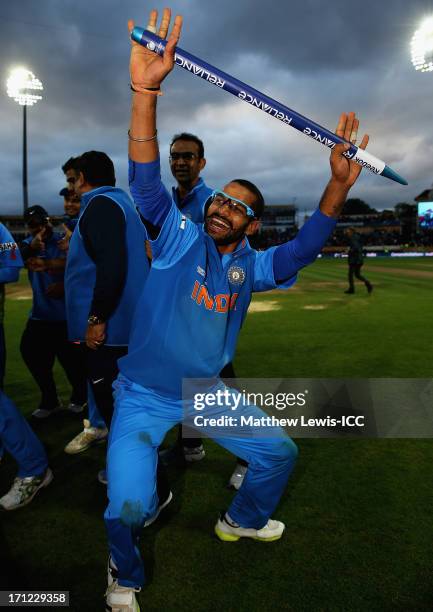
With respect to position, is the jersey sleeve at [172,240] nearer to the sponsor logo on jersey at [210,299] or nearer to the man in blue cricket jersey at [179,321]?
the man in blue cricket jersey at [179,321]

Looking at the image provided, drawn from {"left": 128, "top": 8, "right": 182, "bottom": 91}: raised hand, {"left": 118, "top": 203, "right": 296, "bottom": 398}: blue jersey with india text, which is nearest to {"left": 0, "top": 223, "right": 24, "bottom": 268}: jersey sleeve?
{"left": 118, "top": 203, "right": 296, "bottom": 398}: blue jersey with india text

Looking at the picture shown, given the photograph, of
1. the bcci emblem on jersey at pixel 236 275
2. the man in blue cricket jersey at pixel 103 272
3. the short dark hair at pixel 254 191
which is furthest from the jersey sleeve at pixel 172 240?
the man in blue cricket jersey at pixel 103 272

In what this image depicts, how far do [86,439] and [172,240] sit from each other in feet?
8.19

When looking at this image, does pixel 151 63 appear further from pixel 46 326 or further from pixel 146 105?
pixel 46 326

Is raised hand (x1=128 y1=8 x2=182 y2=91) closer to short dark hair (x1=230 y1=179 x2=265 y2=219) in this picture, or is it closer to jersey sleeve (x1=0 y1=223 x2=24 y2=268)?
short dark hair (x1=230 y1=179 x2=265 y2=219)

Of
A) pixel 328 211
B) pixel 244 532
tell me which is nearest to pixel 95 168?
pixel 328 211

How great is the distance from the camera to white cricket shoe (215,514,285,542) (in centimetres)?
267

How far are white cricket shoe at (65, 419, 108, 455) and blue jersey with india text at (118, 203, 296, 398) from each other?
5.83ft

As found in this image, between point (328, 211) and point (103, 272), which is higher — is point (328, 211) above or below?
above

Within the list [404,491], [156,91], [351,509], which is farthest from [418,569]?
[156,91]

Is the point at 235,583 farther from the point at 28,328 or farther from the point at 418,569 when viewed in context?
the point at 28,328

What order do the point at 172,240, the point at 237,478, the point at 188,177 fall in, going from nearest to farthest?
1. the point at 172,240
2. the point at 237,478
3. the point at 188,177

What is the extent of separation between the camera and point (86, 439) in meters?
3.94

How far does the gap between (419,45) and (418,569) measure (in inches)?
1209
